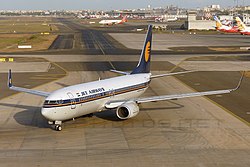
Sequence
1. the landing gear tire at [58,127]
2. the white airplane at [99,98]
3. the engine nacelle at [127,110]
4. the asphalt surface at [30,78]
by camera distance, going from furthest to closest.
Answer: the asphalt surface at [30,78], the engine nacelle at [127,110], the landing gear tire at [58,127], the white airplane at [99,98]

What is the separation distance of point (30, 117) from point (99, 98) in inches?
320

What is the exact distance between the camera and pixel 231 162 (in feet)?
85.6

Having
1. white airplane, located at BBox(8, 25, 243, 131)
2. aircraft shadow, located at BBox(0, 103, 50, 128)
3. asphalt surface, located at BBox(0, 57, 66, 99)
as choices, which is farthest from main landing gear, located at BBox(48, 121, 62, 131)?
asphalt surface, located at BBox(0, 57, 66, 99)

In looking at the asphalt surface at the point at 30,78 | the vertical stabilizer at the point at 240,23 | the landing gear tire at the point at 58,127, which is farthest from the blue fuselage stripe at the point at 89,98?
the vertical stabilizer at the point at 240,23

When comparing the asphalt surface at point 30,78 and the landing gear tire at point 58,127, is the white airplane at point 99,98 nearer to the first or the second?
the landing gear tire at point 58,127

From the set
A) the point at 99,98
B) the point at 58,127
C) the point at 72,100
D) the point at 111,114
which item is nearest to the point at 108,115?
the point at 111,114

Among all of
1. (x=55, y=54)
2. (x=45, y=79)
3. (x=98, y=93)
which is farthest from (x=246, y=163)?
(x=55, y=54)

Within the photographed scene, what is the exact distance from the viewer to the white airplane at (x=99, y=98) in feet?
103

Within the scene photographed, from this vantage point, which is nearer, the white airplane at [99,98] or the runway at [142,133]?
the runway at [142,133]

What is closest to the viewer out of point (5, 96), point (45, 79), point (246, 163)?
point (246, 163)

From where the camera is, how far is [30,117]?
38156 mm

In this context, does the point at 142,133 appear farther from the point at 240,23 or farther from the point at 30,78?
the point at 240,23

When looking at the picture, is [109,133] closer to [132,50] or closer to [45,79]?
[45,79]

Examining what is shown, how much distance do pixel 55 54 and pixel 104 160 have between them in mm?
73702
